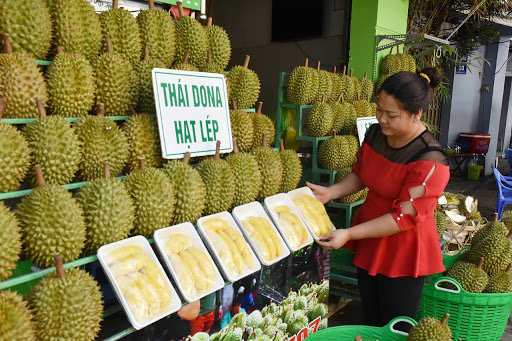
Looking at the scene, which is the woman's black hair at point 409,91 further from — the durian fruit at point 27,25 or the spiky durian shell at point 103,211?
the durian fruit at point 27,25

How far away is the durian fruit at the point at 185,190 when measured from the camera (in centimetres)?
190

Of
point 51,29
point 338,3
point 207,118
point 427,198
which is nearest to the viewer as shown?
point 51,29

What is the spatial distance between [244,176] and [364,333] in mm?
976

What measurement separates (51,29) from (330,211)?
8.67ft

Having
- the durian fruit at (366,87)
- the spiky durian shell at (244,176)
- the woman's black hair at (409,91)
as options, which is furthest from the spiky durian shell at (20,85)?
the durian fruit at (366,87)

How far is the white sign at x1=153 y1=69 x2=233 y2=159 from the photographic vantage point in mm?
1942

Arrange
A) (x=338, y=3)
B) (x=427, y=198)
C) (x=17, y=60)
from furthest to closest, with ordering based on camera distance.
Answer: (x=338, y=3) → (x=427, y=198) → (x=17, y=60)

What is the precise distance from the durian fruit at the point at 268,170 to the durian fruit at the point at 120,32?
2.82 feet

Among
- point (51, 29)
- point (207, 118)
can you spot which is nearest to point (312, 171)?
point (207, 118)

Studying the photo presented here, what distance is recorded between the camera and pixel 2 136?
4.76ft

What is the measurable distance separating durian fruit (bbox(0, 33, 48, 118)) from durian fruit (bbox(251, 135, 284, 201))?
46.3 inches

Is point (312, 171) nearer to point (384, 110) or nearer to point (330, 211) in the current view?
point (330, 211)

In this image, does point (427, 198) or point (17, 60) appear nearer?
point (17, 60)

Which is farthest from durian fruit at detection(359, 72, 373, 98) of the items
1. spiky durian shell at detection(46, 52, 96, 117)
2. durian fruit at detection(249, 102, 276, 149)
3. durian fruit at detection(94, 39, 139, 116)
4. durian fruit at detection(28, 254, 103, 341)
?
durian fruit at detection(28, 254, 103, 341)
